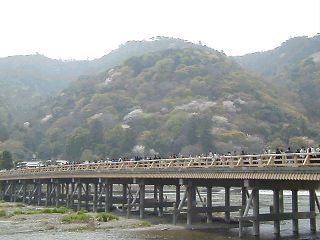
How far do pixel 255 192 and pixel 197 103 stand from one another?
121799 millimetres

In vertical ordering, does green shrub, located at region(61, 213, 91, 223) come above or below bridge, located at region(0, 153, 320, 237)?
below

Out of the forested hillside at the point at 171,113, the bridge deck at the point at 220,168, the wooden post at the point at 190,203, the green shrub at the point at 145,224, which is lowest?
the green shrub at the point at 145,224

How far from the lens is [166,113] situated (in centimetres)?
15350

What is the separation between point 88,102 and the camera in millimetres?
170500

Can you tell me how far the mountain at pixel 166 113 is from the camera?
127m

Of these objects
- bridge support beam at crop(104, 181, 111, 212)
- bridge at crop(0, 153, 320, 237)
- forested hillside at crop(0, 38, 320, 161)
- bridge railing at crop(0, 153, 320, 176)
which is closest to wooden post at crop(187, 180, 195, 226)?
bridge at crop(0, 153, 320, 237)

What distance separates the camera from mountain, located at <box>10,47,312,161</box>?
12712cm

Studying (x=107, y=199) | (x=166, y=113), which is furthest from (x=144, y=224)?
(x=166, y=113)

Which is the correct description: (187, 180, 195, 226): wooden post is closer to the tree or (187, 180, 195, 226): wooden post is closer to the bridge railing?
the bridge railing

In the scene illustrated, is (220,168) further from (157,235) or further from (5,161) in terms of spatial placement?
(5,161)

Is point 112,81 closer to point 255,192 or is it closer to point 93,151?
point 93,151

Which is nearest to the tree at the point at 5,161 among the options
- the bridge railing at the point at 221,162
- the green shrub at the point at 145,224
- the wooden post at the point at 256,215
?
the bridge railing at the point at 221,162

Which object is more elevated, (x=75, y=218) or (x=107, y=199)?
(x=107, y=199)

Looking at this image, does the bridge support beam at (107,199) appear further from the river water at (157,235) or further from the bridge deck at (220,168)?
the river water at (157,235)
